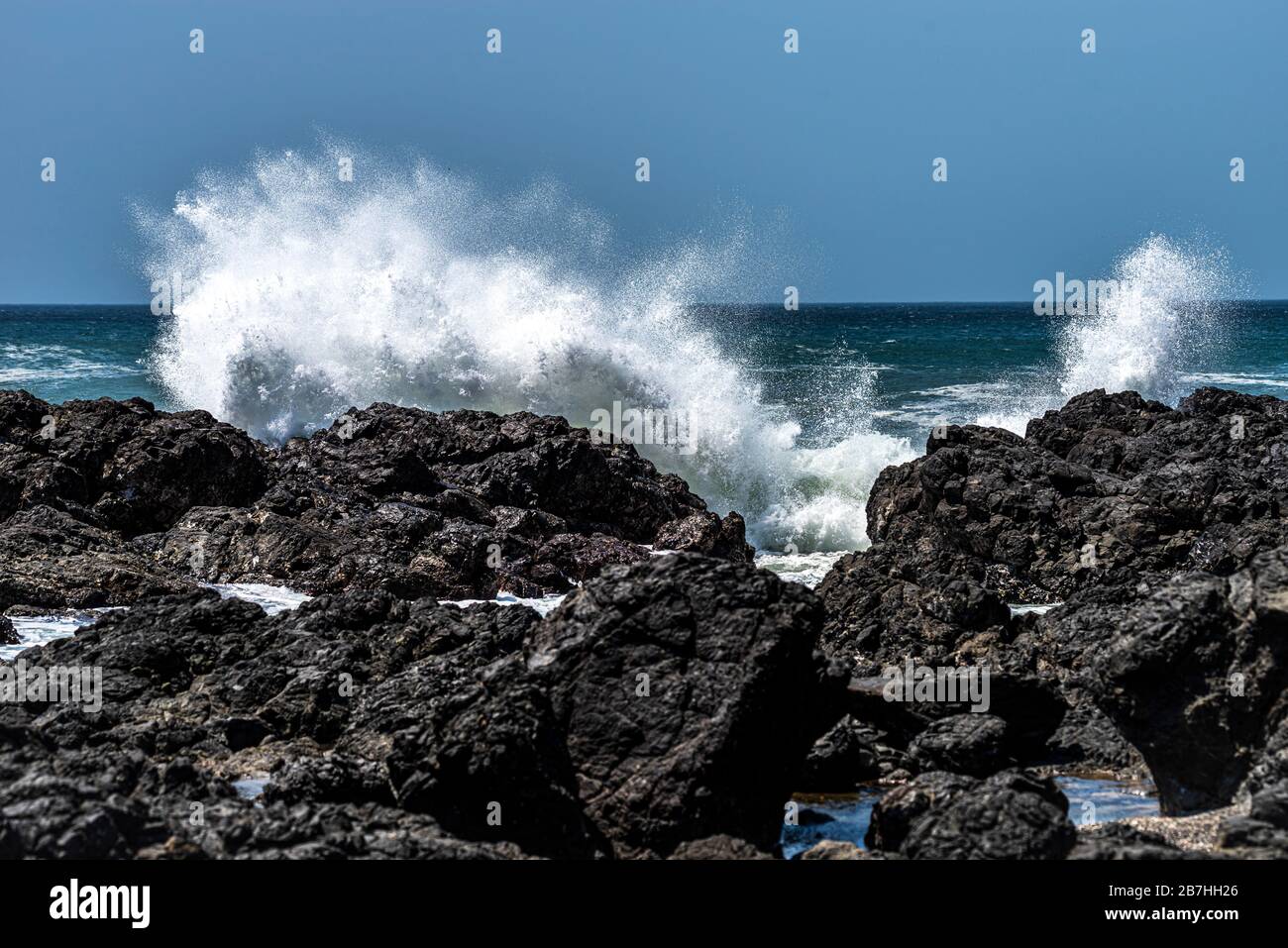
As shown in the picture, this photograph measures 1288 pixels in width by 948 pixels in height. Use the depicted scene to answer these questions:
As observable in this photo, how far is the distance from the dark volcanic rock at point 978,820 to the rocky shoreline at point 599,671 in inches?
0.6

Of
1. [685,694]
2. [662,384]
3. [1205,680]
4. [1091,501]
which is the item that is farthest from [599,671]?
[662,384]

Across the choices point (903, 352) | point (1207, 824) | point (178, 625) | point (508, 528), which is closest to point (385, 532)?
point (508, 528)

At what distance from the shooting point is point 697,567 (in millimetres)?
7820

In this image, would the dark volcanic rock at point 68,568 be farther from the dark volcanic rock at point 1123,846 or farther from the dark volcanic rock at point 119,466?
the dark volcanic rock at point 1123,846

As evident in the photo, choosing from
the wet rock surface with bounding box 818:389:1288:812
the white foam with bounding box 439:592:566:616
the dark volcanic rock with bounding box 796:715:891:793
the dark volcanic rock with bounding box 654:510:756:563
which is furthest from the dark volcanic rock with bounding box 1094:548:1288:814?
the dark volcanic rock with bounding box 654:510:756:563

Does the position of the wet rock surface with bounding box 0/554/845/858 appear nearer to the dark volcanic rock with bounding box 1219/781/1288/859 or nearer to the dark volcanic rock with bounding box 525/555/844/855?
the dark volcanic rock with bounding box 525/555/844/855

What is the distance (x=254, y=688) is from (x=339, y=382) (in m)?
16.4

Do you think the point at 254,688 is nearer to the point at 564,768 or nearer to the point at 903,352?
the point at 564,768

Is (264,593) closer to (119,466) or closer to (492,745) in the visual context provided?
(119,466)

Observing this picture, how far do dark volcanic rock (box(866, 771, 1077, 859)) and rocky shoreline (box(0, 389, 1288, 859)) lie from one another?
16 millimetres

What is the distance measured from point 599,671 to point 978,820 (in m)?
2.29

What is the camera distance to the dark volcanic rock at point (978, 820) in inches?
228

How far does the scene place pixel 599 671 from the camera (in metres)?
7.43

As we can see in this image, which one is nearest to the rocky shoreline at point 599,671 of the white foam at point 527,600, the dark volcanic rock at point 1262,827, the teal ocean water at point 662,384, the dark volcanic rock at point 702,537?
the dark volcanic rock at point 1262,827
